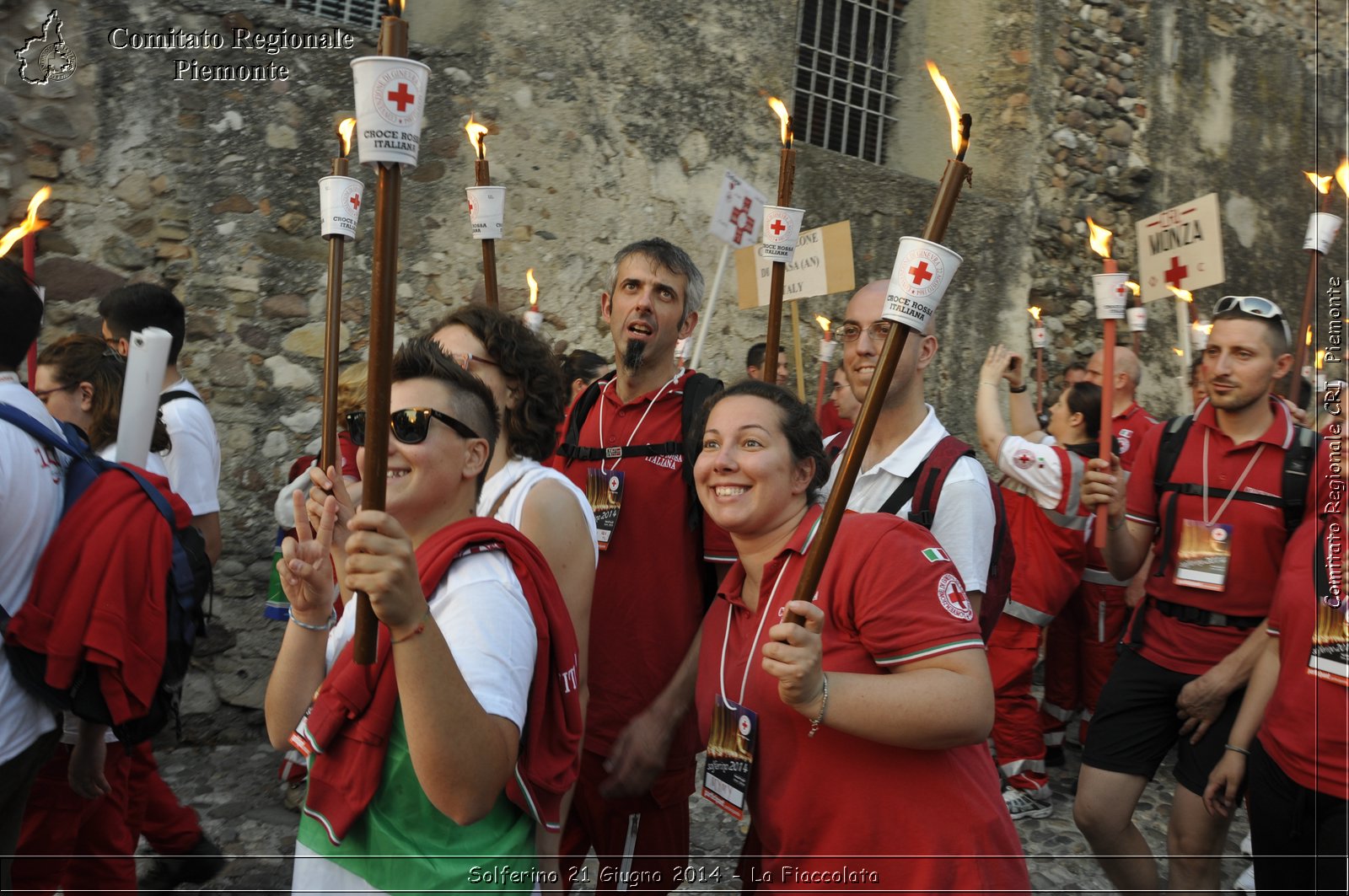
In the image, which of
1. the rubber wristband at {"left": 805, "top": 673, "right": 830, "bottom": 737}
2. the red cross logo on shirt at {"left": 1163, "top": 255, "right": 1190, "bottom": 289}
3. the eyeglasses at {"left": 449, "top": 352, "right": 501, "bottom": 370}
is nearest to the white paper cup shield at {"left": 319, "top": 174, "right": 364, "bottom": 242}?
the eyeglasses at {"left": 449, "top": 352, "right": 501, "bottom": 370}

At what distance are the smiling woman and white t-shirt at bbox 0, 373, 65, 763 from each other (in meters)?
1.74

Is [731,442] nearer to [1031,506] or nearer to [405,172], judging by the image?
[1031,506]

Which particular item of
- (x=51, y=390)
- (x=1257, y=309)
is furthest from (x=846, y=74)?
(x=51, y=390)

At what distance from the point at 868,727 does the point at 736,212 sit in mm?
4685

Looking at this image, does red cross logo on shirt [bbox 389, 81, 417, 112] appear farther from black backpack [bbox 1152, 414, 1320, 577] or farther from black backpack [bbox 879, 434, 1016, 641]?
black backpack [bbox 1152, 414, 1320, 577]

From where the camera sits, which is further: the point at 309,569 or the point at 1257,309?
the point at 1257,309

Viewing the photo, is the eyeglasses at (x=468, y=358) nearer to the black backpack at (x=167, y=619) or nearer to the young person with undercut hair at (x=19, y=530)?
the black backpack at (x=167, y=619)

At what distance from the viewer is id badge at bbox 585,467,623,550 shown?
128 inches

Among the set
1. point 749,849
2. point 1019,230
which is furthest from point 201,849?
point 1019,230

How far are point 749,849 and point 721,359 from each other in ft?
19.5

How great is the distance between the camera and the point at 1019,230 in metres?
9.48

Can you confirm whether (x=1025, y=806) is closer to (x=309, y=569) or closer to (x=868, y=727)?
(x=868, y=727)

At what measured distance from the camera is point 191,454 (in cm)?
425

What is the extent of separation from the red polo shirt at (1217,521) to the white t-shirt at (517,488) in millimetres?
2154
